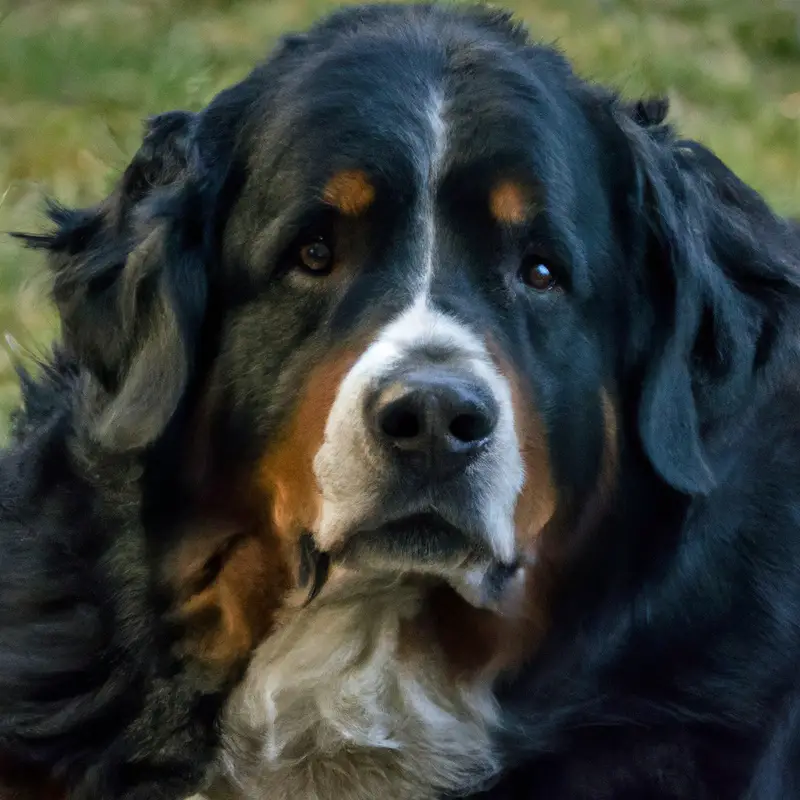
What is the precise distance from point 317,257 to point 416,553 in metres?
0.57

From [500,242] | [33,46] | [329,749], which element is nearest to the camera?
[500,242]

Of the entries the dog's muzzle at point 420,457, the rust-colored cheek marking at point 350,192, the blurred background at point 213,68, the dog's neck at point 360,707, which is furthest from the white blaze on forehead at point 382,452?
the blurred background at point 213,68

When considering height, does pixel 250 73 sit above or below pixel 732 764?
above

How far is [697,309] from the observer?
8.95ft

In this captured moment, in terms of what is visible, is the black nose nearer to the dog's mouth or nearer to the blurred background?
the dog's mouth

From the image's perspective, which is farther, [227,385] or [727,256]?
[727,256]

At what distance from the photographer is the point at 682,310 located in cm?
271

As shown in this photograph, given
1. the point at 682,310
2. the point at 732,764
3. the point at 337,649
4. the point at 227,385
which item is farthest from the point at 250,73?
the point at 732,764

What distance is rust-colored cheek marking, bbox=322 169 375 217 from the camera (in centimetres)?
254

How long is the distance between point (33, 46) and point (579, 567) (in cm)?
468

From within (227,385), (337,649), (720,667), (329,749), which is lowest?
(329,749)

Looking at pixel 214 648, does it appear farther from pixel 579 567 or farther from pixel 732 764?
pixel 732 764

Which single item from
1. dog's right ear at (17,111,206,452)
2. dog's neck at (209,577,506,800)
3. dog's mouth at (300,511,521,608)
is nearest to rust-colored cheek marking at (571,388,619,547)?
dog's mouth at (300,511,521,608)

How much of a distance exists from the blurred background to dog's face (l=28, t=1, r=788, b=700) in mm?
2347
